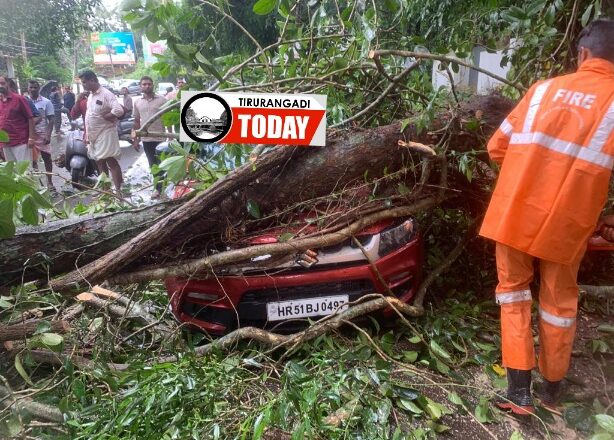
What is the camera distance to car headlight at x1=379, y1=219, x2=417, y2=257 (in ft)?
8.07

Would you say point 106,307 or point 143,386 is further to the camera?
point 106,307

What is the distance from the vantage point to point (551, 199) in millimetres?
1841

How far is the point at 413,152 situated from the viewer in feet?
8.77

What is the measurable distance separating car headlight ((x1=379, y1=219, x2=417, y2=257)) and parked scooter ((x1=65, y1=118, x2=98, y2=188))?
2932mm

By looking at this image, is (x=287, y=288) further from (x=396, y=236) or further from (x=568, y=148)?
(x=568, y=148)

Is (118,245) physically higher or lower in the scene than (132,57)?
lower

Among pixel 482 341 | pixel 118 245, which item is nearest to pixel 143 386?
pixel 118 245

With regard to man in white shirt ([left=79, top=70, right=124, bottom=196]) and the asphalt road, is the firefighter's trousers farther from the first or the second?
man in white shirt ([left=79, top=70, right=124, bottom=196])

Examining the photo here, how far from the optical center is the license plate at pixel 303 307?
2.38 m

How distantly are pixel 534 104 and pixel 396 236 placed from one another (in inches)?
38.2

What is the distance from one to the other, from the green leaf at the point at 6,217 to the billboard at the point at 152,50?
0.97 meters

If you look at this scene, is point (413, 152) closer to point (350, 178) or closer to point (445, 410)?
point (350, 178)

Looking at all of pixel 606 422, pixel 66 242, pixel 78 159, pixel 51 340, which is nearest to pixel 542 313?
pixel 606 422

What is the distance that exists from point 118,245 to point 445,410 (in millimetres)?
1897
